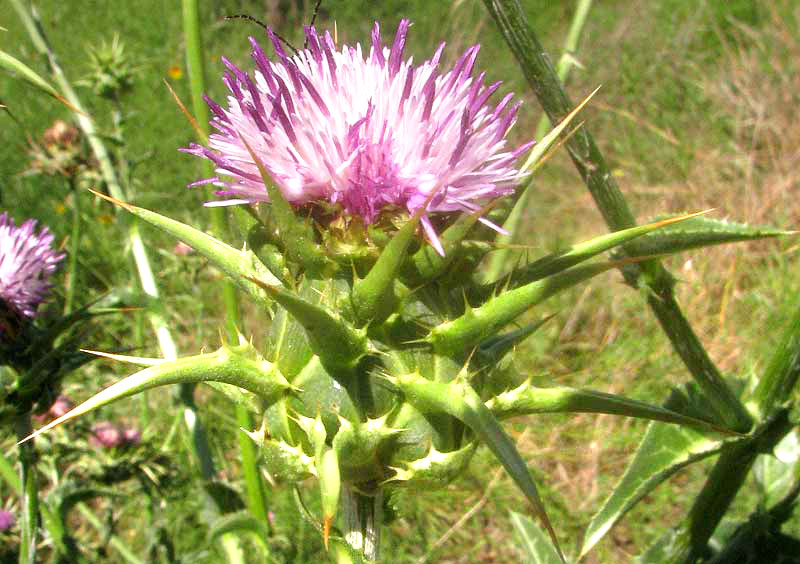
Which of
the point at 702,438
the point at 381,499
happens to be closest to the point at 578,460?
the point at 702,438

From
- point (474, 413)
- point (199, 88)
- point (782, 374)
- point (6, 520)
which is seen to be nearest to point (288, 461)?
point (474, 413)

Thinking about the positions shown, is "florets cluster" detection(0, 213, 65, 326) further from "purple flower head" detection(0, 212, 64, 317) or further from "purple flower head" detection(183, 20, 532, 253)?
"purple flower head" detection(183, 20, 532, 253)

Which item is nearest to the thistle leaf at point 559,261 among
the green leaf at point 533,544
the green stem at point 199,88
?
the green stem at point 199,88

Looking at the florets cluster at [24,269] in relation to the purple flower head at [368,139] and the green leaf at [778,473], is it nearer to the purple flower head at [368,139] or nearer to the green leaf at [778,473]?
the purple flower head at [368,139]

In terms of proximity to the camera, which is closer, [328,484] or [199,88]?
[328,484]

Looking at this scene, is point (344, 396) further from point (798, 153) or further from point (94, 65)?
point (798, 153)

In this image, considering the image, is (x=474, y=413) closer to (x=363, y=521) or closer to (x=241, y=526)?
(x=363, y=521)
